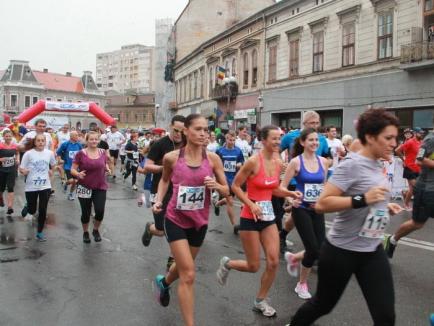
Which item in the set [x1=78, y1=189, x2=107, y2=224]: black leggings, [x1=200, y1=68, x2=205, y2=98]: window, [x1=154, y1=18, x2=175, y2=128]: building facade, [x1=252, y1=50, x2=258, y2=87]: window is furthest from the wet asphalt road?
[x1=154, y1=18, x2=175, y2=128]: building facade

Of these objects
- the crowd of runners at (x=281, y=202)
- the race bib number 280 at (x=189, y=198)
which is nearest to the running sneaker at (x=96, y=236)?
the crowd of runners at (x=281, y=202)

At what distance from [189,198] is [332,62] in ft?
70.2

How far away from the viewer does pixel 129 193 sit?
14.2 m

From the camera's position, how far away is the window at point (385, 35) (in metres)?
20.4

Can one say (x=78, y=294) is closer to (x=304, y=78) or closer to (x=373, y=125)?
(x=373, y=125)

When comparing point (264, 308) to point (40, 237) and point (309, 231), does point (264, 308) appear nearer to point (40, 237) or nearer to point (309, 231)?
point (309, 231)

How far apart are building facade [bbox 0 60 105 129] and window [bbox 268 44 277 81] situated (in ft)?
234

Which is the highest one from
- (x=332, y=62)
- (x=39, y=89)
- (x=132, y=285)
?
(x=39, y=89)

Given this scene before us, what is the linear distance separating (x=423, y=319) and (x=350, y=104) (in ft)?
62.6

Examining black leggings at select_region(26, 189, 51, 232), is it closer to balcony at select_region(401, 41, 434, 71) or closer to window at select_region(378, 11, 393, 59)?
balcony at select_region(401, 41, 434, 71)

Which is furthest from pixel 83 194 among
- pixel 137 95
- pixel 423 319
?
pixel 137 95

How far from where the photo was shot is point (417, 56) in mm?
18578

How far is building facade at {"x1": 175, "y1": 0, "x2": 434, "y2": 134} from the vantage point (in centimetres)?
1908

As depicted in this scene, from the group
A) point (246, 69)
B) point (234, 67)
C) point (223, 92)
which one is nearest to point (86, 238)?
point (246, 69)
